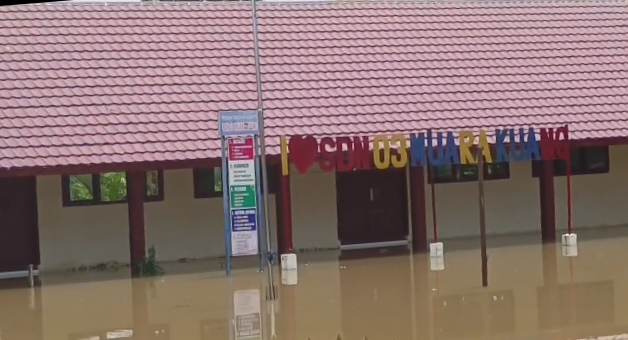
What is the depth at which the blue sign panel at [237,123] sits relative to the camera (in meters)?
17.9

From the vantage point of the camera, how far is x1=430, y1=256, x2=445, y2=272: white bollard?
2019 cm

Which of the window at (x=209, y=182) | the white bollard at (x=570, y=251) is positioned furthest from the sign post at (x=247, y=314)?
the white bollard at (x=570, y=251)

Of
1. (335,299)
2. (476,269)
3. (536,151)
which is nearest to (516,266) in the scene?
(476,269)

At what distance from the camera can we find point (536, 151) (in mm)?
22344

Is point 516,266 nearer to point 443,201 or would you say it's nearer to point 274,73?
point 443,201

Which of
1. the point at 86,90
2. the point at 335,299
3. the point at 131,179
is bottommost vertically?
the point at 335,299

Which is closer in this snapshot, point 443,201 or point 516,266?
A: point 516,266

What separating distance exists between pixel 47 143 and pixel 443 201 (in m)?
9.35

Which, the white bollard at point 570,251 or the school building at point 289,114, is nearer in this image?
the white bollard at point 570,251

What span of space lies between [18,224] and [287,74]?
6516 millimetres

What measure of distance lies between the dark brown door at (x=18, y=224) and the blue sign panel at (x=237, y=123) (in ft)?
20.3

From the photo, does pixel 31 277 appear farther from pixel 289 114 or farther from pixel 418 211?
pixel 418 211

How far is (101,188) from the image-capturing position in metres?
23.0

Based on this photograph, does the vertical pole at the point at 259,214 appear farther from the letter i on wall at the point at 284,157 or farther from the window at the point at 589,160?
the window at the point at 589,160
